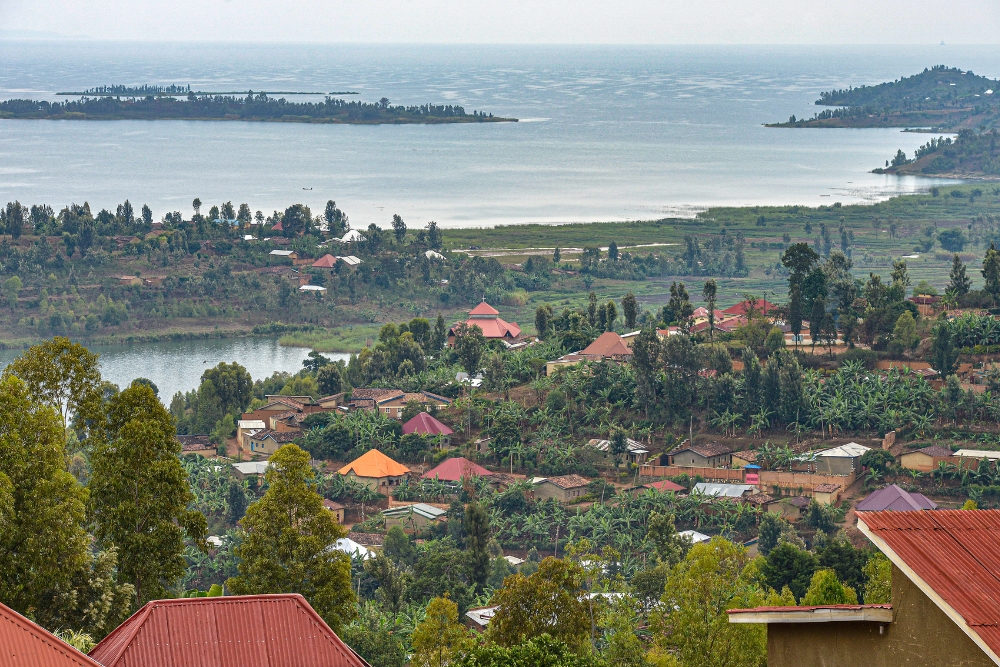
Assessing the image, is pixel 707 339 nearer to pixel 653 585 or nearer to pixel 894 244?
pixel 653 585

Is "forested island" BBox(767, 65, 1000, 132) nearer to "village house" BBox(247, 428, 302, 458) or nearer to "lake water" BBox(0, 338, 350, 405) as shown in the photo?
"lake water" BBox(0, 338, 350, 405)

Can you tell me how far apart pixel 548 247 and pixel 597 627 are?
193ft

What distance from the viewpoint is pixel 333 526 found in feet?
55.7

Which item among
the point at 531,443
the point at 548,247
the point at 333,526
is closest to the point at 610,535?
the point at 531,443

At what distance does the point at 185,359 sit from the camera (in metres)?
57.7

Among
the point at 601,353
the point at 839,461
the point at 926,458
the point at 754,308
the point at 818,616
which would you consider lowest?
the point at 839,461

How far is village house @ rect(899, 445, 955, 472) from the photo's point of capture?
106ft

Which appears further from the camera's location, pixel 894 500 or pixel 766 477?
pixel 766 477

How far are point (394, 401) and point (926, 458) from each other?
14754mm

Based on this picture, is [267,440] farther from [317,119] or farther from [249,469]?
[317,119]

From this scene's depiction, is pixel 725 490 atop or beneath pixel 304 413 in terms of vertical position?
atop

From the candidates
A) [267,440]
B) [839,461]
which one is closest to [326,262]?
[267,440]

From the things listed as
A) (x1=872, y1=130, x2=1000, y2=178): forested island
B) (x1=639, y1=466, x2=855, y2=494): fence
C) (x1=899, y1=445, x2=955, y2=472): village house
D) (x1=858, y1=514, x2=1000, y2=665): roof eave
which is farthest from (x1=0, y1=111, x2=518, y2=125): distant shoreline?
(x1=858, y1=514, x2=1000, y2=665): roof eave

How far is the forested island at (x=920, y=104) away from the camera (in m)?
152
